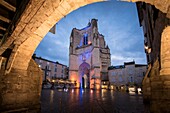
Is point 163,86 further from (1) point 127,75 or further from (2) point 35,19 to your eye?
(1) point 127,75

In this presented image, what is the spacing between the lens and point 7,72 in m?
3.66

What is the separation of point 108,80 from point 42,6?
31.1 m

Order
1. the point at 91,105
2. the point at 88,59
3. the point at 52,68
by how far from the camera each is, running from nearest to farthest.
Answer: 1. the point at 91,105
2. the point at 88,59
3. the point at 52,68

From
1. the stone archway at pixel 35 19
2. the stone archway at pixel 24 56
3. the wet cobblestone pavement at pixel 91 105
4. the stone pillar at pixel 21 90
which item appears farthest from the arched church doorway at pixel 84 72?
the stone archway at pixel 35 19

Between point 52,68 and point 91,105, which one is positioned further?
point 52,68

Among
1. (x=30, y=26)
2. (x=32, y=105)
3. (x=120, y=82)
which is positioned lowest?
(x=120, y=82)

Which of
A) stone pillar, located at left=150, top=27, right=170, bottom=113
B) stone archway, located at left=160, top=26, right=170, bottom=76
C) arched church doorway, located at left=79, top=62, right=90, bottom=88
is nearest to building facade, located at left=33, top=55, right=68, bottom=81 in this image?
arched church doorway, located at left=79, top=62, right=90, bottom=88

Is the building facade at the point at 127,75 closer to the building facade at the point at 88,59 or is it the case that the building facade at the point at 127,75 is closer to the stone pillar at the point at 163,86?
the building facade at the point at 88,59

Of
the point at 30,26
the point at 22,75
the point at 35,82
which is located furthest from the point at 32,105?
the point at 30,26

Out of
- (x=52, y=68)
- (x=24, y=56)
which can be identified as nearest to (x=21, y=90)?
(x=24, y=56)

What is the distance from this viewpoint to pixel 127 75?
87.0ft

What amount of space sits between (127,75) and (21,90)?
27071mm

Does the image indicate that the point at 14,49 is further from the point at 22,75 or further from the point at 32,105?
the point at 32,105

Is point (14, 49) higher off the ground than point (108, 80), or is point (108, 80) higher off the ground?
point (14, 49)
